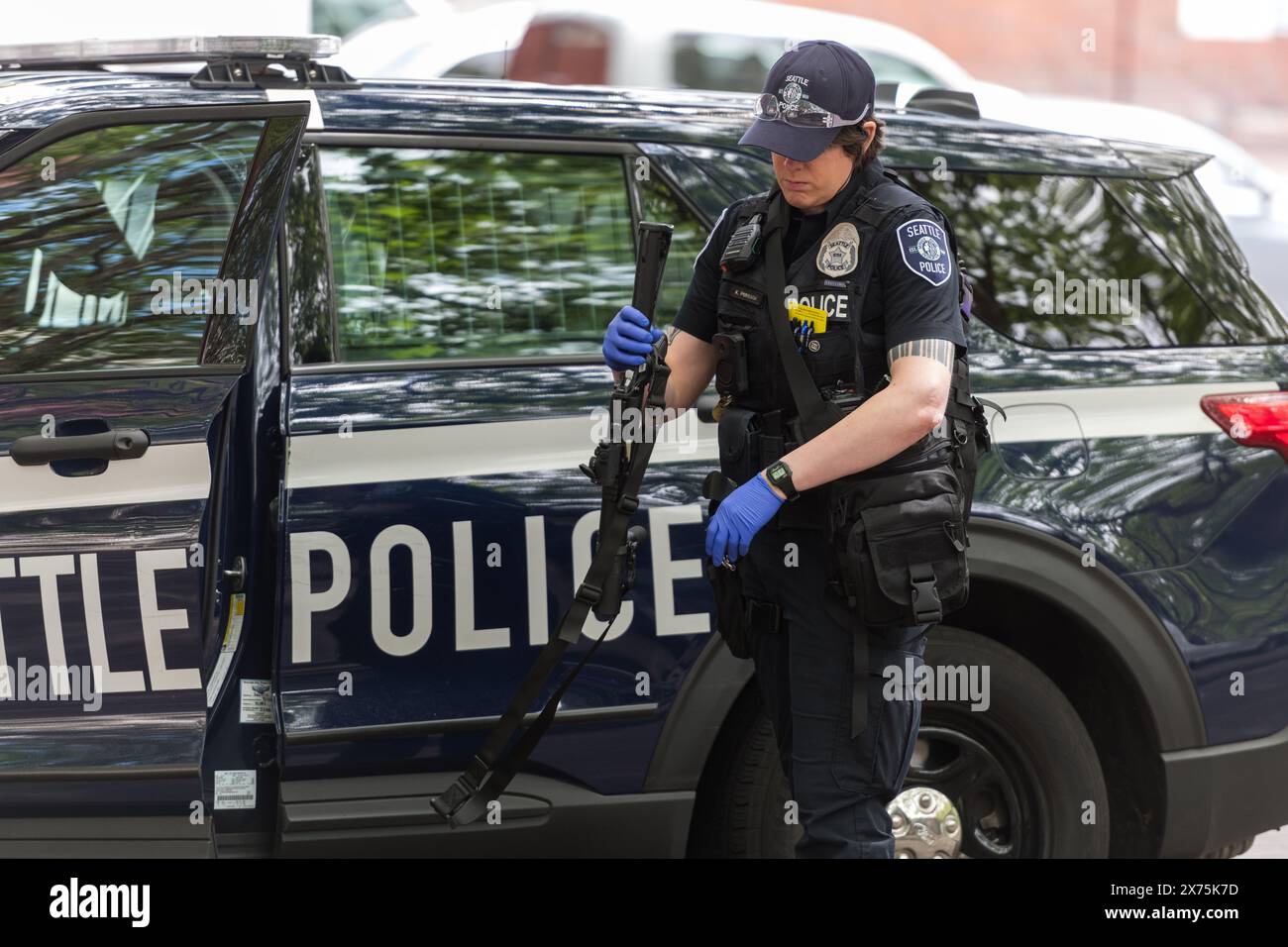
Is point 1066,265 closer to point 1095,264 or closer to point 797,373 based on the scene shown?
point 1095,264

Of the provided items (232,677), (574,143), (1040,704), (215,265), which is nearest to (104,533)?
(232,677)

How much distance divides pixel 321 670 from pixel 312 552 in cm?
21

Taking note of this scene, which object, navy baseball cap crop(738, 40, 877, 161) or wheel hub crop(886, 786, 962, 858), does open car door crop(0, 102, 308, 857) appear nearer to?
navy baseball cap crop(738, 40, 877, 161)

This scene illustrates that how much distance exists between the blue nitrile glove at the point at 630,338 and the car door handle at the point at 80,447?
83cm

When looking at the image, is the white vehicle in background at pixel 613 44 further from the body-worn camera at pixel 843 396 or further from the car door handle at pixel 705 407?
the body-worn camera at pixel 843 396

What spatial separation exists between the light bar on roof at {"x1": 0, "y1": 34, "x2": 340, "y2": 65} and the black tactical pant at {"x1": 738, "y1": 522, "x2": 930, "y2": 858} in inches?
52.7

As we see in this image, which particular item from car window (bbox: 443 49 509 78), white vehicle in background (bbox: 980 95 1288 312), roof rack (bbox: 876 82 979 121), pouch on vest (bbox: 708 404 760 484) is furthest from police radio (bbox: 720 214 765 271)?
white vehicle in background (bbox: 980 95 1288 312)

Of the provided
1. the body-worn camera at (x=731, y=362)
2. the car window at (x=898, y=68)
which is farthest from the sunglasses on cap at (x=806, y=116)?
the car window at (x=898, y=68)

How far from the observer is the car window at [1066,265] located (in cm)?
329

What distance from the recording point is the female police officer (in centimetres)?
257

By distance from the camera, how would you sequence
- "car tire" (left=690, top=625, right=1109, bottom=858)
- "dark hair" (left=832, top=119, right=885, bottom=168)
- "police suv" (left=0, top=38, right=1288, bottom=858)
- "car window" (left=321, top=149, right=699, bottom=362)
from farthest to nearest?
"car tire" (left=690, top=625, right=1109, bottom=858) → "car window" (left=321, top=149, right=699, bottom=362) → "police suv" (left=0, top=38, right=1288, bottom=858) → "dark hair" (left=832, top=119, right=885, bottom=168)

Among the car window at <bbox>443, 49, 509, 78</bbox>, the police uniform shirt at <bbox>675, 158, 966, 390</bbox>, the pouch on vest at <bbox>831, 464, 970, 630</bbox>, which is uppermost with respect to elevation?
the car window at <bbox>443, 49, 509, 78</bbox>

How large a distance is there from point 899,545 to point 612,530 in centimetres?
49

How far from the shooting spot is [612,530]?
9.05 feet
